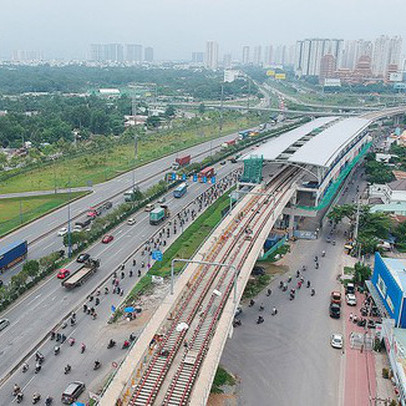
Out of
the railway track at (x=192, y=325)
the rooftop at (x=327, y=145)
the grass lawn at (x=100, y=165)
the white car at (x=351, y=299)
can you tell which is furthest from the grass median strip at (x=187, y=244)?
the grass lawn at (x=100, y=165)

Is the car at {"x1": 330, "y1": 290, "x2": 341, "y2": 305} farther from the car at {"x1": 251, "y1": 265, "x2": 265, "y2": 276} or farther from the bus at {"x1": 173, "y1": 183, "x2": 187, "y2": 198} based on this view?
the bus at {"x1": 173, "y1": 183, "x2": 187, "y2": 198}

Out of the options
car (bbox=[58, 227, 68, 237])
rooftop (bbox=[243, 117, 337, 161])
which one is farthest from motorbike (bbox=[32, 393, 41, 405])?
rooftop (bbox=[243, 117, 337, 161])

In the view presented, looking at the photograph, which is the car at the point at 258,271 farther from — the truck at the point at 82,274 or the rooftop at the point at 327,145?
the rooftop at the point at 327,145

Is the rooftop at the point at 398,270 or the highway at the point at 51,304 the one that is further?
the rooftop at the point at 398,270

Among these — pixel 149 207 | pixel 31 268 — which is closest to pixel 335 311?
pixel 31 268

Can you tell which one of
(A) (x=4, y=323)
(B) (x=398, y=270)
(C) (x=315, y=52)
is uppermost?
(C) (x=315, y=52)

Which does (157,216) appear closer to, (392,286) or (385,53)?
(392,286)

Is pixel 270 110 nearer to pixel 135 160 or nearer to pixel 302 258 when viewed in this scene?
pixel 135 160
